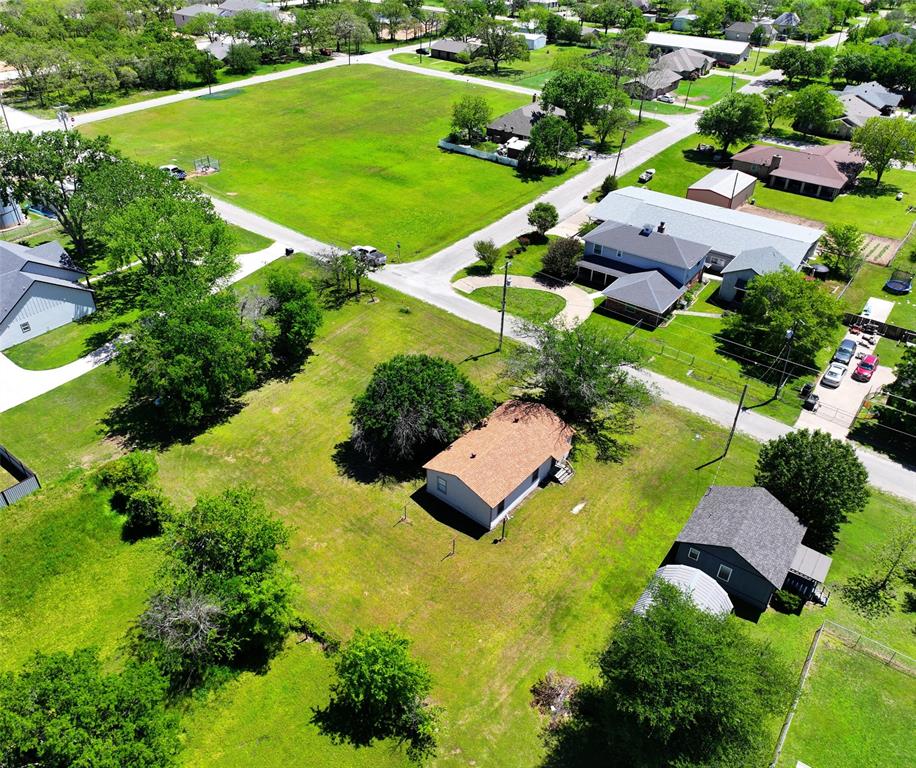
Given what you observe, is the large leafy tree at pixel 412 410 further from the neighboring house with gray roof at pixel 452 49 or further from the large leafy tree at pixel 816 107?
the neighboring house with gray roof at pixel 452 49

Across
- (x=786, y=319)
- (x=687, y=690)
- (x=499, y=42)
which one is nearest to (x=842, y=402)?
(x=786, y=319)

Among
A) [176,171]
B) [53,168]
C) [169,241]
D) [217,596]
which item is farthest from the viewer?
[176,171]

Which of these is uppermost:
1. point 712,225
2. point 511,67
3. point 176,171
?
point 511,67

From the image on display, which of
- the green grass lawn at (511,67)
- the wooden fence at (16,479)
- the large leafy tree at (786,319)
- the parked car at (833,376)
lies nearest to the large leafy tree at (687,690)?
the parked car at (833,376)

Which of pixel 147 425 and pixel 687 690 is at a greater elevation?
pixel 687 690

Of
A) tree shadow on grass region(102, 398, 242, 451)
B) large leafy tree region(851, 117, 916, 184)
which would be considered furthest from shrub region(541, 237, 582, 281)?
large leafy tree region(851, 117, 916, 184)

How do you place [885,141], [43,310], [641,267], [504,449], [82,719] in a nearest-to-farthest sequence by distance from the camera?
[82,719] → [504,449] → [43,310] → [641,267] → [885,141]

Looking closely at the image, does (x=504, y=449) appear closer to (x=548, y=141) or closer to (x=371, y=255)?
(x=371, y=255)

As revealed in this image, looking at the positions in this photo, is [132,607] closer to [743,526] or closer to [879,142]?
[743,526]

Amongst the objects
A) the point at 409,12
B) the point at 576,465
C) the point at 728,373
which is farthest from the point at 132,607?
the point at 409,12
